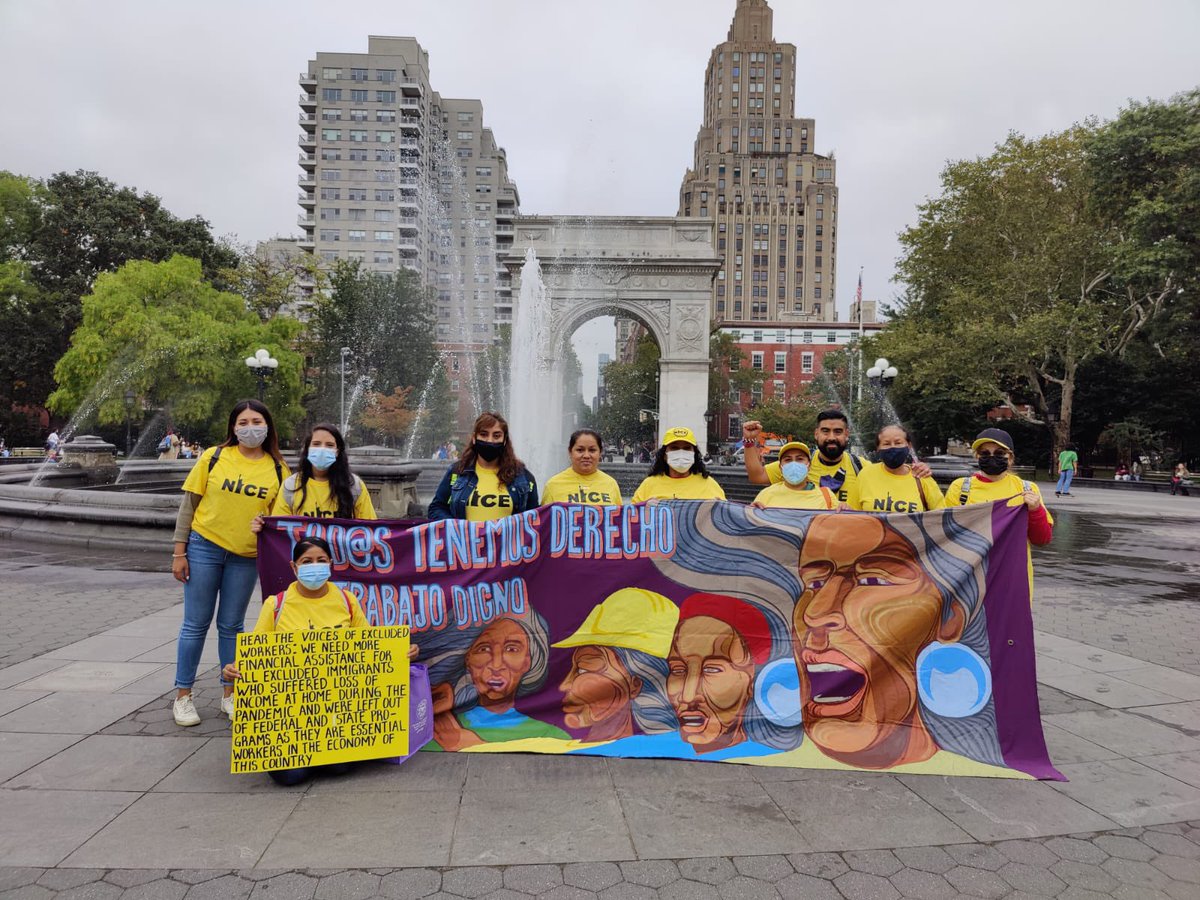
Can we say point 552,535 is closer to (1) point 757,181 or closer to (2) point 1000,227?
(2) point 1000,227

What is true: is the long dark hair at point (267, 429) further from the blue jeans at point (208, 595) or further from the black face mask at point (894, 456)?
the black face mask at point (894, 456)

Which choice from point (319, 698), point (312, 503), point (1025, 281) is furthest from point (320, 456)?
point (1025, 281)

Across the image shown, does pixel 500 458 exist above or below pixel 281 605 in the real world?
above

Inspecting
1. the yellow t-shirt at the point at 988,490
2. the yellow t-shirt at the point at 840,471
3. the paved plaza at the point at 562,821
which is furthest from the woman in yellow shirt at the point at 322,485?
the yellow t-shirt at the point at 988,490

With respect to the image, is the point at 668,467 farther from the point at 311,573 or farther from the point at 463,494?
the point at 311,573

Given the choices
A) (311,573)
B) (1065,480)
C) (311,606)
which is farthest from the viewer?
(1065,480)

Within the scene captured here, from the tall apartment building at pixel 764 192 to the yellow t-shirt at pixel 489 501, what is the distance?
11326 cm

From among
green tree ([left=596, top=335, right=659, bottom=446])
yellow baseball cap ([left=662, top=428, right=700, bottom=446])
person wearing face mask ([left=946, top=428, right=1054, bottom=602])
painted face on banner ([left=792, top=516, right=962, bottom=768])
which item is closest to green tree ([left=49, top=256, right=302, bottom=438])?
yellow baseball cap ([left=662, top=428, right=700, bottom=446])

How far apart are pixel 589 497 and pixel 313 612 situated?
1.82 metres

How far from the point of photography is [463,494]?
14.8ft

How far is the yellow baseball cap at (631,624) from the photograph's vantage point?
4.06 m

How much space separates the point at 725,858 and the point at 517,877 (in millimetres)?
834

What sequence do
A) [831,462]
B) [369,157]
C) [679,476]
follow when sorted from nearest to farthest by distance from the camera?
[679,476] → [831,462] → [369,157]

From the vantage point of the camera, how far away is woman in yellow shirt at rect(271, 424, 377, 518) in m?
4.22
